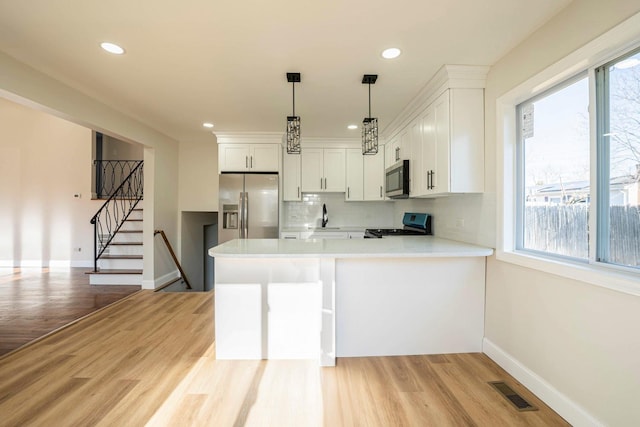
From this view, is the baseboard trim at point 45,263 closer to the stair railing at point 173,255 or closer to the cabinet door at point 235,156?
the stair railing at point 173,255

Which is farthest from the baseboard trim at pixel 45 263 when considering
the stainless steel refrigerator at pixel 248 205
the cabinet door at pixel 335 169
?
the cabinet door at pixel 335 169

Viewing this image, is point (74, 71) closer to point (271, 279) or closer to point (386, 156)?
point (271, 279)

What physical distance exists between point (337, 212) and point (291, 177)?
41.3 inches

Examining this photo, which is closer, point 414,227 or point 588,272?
point 588,272

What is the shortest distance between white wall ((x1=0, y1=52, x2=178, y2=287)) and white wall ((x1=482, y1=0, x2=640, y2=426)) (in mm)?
3940

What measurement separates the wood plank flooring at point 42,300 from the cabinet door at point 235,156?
2452 mm

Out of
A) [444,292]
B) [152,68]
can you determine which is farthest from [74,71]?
[444,292]

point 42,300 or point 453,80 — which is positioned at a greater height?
point 453,80

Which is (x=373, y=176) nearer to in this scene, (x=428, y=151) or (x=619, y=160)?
(x=428, y=151)

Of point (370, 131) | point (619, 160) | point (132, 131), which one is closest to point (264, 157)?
point (132, 131)

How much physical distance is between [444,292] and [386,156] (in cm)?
280

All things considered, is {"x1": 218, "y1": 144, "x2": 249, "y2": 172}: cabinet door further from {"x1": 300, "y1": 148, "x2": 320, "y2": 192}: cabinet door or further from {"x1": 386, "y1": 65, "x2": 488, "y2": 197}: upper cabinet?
{"x1": 386, "y1": 65, "x2": 488, "y2": 197}: upper cabinet

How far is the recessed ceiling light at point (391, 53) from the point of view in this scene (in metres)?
2.19

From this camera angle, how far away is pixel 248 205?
444cm
